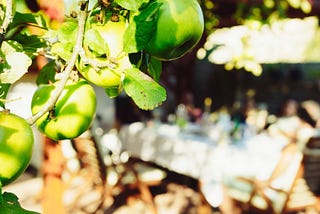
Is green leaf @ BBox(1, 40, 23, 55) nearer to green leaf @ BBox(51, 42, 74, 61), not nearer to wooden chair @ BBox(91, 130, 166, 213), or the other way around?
green leaf @ BBox(51, 42, 74, 61)

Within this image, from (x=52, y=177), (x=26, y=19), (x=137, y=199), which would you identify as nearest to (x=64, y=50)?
(x=26, y=19)

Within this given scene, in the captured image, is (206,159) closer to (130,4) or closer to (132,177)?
(132,177)

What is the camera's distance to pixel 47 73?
1.99 feet

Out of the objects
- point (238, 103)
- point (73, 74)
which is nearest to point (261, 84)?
point (238, 103)

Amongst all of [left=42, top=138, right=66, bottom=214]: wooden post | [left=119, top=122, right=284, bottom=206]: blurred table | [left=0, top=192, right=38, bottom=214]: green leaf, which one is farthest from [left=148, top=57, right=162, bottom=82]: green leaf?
[left=119, top=122, right=284, bottom=206]: blurred table

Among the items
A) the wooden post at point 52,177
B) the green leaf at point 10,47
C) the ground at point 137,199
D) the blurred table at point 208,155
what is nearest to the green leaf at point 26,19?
the green leaf at point 10,47

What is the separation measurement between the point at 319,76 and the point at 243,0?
8.53 meters

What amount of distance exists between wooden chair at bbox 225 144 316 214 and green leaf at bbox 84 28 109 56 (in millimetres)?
3451

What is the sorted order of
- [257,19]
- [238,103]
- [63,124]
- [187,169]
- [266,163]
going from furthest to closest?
[238,103], [187,169], [266,163], [257,19], [63,124]

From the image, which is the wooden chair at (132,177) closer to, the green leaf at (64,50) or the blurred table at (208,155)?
the blurred table at (208,155)

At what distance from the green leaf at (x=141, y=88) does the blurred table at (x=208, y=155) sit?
363 centimetres

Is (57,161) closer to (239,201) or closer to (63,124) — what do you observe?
(63,124)

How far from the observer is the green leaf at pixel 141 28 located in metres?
0.44

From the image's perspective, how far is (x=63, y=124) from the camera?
1.63 feet
